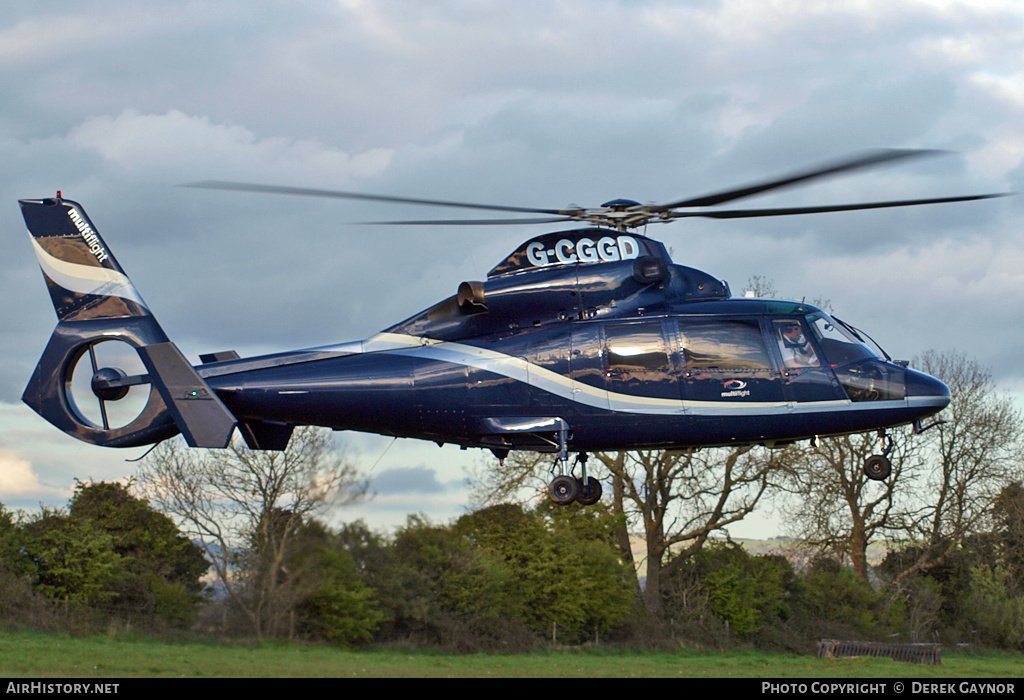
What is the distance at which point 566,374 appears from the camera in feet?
49.7

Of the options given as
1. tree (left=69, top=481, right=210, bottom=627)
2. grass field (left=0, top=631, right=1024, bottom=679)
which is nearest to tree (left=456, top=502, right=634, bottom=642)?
grass field (left=0, top=631, right=1024, bottom=679)

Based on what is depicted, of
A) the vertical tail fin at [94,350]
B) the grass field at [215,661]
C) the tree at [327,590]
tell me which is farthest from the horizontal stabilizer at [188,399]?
the tree at [327,590]

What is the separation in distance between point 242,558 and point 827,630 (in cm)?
2865

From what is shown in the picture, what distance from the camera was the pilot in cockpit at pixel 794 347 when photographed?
49.5ft

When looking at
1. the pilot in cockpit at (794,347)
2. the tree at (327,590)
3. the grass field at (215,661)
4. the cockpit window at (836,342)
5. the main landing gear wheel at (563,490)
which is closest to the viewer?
the grass field at (215,661)

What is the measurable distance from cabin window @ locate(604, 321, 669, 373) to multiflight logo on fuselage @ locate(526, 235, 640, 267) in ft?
4.23

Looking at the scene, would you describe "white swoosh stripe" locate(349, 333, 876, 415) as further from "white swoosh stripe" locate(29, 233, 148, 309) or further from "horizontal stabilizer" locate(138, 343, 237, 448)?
"white swoosh stripe" locate(29, 233, 148, 309)

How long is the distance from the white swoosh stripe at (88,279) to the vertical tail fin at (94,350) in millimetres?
17

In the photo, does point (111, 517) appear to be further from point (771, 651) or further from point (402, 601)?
point (771, 651)

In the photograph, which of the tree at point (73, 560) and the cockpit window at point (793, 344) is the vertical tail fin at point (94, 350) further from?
the cockpit window at point (793, 344)

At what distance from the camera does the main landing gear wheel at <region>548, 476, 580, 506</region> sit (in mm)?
14805

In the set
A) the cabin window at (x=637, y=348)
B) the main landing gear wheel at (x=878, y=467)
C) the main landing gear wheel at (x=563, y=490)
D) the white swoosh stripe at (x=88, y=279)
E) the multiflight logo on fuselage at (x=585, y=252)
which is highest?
the multiflight logo on fuselage at (x=585, y=252)

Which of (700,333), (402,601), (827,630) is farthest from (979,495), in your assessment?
(402,601)

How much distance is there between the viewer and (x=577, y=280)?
50.9ft
